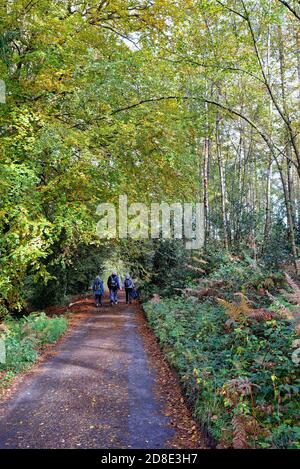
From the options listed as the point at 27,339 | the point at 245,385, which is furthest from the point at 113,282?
the point at 245,385

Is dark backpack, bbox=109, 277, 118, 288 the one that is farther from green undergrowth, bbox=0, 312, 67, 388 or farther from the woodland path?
the woodland path

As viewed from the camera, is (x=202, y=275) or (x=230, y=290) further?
(x=202, y=275)

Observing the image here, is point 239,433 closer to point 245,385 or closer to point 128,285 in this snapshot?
point 245,385

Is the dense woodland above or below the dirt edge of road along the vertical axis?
above

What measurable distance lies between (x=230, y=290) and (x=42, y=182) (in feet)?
20.8

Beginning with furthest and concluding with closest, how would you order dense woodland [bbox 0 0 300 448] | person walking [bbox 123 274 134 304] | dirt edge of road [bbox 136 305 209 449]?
person walking [bbox 123 274 134 304]
dense woodland [bbox 0 0 300 448]
dirt edge of road [bbox 136 305 209 449]

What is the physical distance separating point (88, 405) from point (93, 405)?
0.27 ft

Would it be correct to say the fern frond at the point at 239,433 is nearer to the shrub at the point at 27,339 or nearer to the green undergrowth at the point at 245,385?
the green undergrowth at the point at 245,385

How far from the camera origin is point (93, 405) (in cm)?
543

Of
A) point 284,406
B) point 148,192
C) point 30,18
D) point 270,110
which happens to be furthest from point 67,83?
point 270,110

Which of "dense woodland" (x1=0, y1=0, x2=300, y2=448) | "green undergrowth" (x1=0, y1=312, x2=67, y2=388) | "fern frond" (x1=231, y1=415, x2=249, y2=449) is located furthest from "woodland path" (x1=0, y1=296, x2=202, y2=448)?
"fern frond" (x1=231, y1=415, x2=249, y2=449)

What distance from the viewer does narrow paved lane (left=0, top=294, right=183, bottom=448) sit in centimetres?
439

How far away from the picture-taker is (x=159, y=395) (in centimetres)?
582
